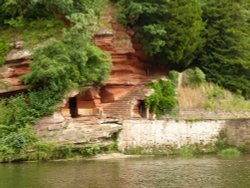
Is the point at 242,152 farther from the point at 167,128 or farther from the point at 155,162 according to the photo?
the point at 155,162

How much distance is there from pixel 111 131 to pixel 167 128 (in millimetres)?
4106

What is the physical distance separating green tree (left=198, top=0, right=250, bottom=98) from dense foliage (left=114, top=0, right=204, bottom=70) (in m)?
2.89

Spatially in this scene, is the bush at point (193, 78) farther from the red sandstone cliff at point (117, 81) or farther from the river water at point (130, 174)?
the river water at point (130, 174)

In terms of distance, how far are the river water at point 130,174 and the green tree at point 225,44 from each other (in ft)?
43.9

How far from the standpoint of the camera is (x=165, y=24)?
130ft

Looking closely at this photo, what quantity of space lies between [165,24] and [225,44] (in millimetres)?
6440

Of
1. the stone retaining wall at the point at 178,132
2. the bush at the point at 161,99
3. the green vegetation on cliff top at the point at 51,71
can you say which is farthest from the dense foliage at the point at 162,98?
the green vegetation on cliff top at the point at 51,71

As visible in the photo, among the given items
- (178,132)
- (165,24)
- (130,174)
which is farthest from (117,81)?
(130,174)

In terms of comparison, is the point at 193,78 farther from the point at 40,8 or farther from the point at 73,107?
the point at 40,8

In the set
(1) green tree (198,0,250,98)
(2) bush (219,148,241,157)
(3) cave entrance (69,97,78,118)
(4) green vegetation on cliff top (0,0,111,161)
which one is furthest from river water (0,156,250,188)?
(1) green tree (198,0,250,98)

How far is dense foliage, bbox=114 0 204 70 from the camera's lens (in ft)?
128

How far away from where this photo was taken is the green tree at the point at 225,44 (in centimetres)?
4344

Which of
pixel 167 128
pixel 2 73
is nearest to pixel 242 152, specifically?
pixel 167 128

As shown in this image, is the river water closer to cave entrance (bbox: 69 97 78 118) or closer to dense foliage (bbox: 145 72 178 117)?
cave entrance (bbox: 69 97 78 118)
